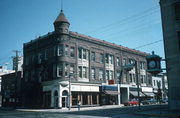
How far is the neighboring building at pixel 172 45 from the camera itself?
907 inches

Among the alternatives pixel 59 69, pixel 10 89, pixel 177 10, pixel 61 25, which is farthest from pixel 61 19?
pixel 10 89

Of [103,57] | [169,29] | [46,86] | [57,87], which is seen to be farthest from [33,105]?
[169,29]

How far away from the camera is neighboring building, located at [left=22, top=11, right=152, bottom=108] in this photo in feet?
123

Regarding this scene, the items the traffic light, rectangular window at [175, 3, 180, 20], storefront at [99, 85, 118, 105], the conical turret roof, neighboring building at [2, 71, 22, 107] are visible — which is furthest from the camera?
neighboring building at [2, 71, 22, 107]

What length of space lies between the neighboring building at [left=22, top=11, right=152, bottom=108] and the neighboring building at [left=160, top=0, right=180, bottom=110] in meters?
17.1

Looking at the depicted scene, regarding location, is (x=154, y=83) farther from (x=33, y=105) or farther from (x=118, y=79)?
(x=33, y=105)

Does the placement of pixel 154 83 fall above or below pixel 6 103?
above

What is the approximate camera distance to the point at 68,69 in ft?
125

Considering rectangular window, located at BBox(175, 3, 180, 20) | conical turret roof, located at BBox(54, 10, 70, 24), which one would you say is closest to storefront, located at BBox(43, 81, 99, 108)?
conical turret roof, located at BBox(54, 10, 70, 24)

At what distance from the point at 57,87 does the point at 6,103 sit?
23113 millimetres

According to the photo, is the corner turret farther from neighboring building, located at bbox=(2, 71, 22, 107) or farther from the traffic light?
the traffic light

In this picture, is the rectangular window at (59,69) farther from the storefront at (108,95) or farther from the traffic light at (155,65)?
the traffic light at (155,65)

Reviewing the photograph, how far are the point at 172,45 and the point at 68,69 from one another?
19.9 m

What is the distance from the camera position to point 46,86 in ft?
128
